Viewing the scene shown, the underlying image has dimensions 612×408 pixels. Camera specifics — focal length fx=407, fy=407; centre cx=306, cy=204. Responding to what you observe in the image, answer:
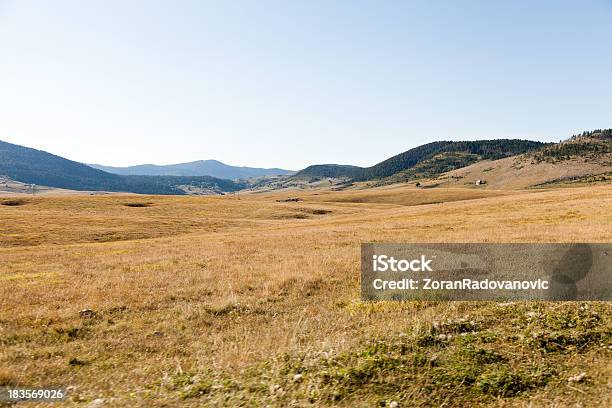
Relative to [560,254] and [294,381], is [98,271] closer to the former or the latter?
[294,381]

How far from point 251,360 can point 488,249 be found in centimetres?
1606

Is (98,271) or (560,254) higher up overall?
(560,254)

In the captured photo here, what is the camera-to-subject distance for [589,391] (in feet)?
21.8

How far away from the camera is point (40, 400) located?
715 cm

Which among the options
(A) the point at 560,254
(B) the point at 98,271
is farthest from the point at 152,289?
(A) the point at 560,254

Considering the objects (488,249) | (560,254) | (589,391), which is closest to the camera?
(589,391)

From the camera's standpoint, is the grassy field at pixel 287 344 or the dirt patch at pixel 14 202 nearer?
the grassy field at pixel 287 344

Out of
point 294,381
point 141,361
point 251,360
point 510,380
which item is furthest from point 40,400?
point 510,380

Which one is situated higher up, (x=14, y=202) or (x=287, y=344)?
(x=14, y=202)

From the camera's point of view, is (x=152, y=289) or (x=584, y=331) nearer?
(x=584, y=331)

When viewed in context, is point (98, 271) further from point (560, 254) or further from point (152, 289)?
point (560, 254)

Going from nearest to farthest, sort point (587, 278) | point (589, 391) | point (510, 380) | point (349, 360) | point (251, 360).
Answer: point (589, 391)
point (510, 380)
point (349, 360)
point (251, 360)
point (587, 278)

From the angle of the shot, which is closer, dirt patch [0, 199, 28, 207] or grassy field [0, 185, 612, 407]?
grassy field [0, 185, 612, 407]

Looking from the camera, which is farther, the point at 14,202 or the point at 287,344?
the point at 14,202
